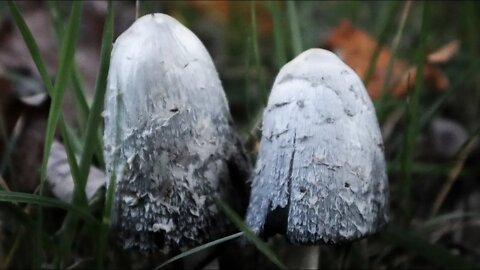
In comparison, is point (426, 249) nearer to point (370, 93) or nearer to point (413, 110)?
point (413, 110)

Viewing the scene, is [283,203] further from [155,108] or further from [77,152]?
[77,152]

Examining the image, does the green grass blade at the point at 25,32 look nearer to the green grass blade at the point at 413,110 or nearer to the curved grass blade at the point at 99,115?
the curved grass blade at the point at 99,115

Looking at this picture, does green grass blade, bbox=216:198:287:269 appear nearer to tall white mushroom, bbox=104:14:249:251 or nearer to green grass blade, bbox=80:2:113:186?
tall white mushroom, bbox=104:14:249:251

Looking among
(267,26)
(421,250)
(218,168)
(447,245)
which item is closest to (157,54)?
(218,168)

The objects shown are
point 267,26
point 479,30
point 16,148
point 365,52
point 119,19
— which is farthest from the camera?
point 267,26

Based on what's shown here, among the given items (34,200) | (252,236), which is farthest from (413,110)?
(34,200)

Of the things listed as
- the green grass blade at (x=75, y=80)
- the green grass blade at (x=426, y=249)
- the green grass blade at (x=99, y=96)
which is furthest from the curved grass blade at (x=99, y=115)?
the green grass blade at (x=426, y=249)
